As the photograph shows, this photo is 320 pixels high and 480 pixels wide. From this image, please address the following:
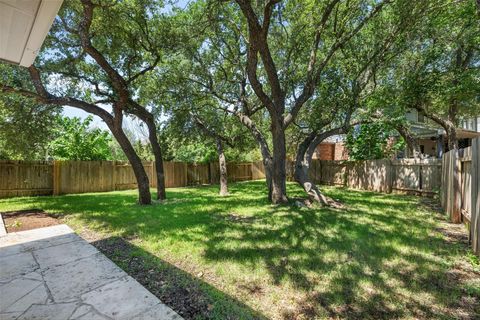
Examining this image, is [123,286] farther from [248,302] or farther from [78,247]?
[78,247]

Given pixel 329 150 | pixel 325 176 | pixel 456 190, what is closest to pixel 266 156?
pixel 456 190

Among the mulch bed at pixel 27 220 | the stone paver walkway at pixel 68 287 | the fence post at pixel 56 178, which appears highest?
the fence post at pixel 56 178

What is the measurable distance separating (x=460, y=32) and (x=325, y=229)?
7.79 meters

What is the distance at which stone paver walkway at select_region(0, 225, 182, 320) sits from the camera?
2100mm

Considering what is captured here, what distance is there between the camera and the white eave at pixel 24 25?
219 cm

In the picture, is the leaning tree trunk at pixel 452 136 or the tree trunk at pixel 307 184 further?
the leaning tree trunk at pixel 452 136

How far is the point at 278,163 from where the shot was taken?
7168mm

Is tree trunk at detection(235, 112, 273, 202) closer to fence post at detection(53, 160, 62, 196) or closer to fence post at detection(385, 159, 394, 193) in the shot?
fence post at detection(385, 159, 394, 193)

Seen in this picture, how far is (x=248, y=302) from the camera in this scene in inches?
93.8

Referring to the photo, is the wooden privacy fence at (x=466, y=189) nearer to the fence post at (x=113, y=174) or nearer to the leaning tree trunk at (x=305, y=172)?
the leaning tree trunk at (x=305, y=172)

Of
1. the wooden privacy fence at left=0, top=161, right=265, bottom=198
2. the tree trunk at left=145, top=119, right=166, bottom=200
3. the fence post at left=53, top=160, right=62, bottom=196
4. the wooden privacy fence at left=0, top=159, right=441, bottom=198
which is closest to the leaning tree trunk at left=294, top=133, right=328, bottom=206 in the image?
the wooden privacy fence at left=0, top=159, right=441, bottom=198

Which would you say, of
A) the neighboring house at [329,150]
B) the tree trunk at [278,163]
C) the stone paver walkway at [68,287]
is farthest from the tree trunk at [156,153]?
the neighboring house at [329,150]

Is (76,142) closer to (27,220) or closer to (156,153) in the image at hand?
(156,153)

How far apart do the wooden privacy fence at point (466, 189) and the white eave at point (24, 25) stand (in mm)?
5329
